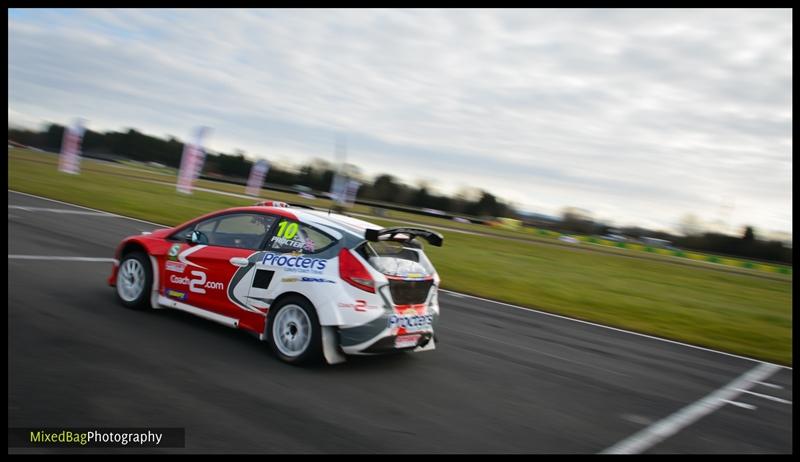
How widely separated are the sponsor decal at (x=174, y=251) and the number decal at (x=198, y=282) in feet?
1.24


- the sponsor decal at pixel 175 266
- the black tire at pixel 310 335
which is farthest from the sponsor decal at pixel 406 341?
the sponsor decal at pixel 175 266

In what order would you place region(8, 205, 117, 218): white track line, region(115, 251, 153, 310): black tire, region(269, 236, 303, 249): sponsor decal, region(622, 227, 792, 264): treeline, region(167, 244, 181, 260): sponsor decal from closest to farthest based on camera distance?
1. region(269, 236, 303, 249): sponsor decal
2. region(167, 244, 181, 260): sponsor decal
3. region(115, 251, 153, 310): black tire
4. region(8, 205, 117, 218): white track line
5. region(622, 227, 792, 264): treeline

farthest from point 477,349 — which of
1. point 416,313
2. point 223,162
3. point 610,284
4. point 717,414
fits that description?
point 223,162

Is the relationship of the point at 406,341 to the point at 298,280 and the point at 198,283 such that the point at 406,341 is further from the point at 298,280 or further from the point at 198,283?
the point at 198,283

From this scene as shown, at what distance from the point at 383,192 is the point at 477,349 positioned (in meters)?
73.7

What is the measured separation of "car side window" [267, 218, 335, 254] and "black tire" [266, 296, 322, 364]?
55cm

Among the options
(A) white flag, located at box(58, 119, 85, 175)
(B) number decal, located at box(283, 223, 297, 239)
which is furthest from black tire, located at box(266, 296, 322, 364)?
(A) white flag, located at box(58, 119, 85, 175)

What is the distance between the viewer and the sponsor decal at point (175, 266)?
24.2 feet

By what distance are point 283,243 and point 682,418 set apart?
4525mm

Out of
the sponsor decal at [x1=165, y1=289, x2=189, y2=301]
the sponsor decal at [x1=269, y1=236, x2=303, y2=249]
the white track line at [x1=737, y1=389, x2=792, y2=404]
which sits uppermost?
the sponsor decal at [x1=269, y1=236, x2=303, y2=249]

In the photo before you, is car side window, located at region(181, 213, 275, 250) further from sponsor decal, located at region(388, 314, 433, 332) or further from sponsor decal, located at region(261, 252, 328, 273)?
sponsor decal, located at region(388, 314, 433, 332)

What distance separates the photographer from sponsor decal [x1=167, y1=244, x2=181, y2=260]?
24.5ft

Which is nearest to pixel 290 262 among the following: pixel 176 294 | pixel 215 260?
pixel 215 260

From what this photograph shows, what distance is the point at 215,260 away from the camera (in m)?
7.12
